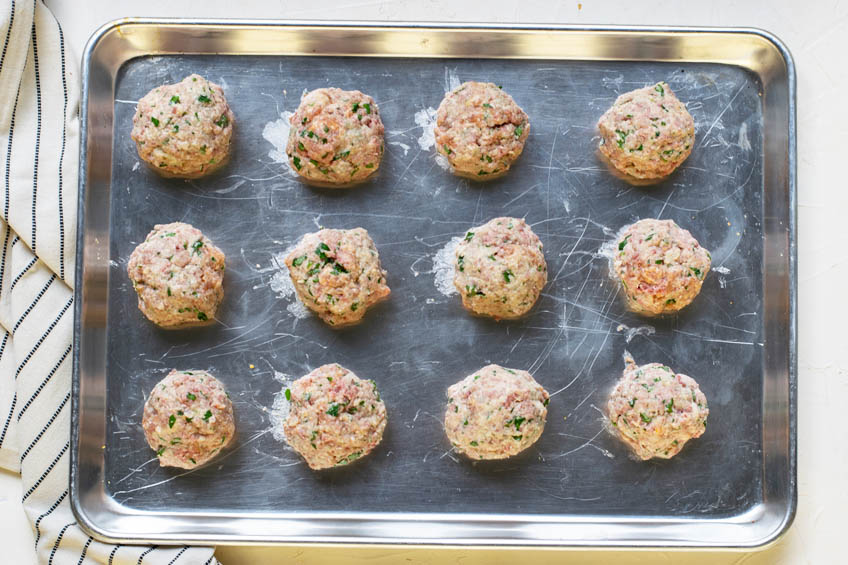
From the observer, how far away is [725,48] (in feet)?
9.91

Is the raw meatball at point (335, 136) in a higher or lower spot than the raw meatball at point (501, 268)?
higher

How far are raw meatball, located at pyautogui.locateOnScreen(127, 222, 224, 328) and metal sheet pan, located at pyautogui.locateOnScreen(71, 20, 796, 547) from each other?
0.41ft

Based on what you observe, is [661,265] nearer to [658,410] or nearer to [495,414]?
[658,410]

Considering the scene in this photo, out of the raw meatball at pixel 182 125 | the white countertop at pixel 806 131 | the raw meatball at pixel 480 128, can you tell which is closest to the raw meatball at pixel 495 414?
the raw meatball at pixel 480 128

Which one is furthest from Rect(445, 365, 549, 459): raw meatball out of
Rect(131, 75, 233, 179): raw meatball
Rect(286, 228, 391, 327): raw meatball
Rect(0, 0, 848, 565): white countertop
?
Rect(131, 75, 233, 179): raw meatball

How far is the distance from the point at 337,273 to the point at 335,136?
51 centimetres

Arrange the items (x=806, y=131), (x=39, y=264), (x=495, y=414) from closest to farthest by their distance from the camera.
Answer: (x=495, y=414) < (x=39, y=264) < (x=806, y=131)

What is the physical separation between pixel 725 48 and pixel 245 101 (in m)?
1.92

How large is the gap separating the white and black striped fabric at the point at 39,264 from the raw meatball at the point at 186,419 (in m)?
0.40

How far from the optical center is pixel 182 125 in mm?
2832

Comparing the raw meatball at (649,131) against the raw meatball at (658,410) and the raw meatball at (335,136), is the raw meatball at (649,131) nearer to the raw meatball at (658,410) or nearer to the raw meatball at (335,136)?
the raw meatball at (658,410)

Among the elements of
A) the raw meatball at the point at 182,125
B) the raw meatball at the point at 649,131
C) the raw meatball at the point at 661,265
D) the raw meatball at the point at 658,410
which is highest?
the raw meatball at the point at 182,125

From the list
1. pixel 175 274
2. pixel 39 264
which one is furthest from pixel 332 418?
pixel 39 264

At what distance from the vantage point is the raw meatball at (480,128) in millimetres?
2854
